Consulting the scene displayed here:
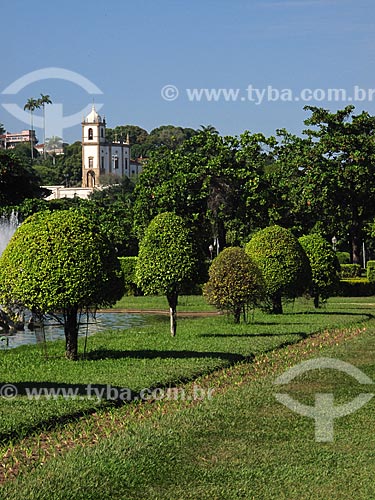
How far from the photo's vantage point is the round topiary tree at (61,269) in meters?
15.2

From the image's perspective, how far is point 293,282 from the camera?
1025 inches

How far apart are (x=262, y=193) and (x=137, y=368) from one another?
35.2 meters

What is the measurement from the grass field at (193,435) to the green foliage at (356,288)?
24137mm

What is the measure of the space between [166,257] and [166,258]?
0.02 m

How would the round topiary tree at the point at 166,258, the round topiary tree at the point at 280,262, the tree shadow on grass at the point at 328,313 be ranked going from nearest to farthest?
the round topiary tree at the point at 166,258 < the round topiary tree at the point at 280,262 < the tree shadow on grass at the point at 328,313

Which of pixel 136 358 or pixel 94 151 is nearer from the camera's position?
pixel 136 358

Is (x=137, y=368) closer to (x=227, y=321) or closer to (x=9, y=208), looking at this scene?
(x=227, y=321)

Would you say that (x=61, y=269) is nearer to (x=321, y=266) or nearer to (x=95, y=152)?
(x=321, y=266)

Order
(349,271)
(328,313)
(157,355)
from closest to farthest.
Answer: (157,355) → (328,313) → (349,271)

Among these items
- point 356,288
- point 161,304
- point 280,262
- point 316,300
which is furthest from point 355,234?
point 280,262

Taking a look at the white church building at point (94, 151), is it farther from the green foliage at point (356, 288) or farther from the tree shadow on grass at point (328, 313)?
the tree shadow on grass at point (328, 313)

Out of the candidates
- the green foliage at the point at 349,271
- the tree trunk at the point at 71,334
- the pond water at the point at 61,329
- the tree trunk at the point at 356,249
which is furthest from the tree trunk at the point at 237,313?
the tree trunk at the point at 356,249

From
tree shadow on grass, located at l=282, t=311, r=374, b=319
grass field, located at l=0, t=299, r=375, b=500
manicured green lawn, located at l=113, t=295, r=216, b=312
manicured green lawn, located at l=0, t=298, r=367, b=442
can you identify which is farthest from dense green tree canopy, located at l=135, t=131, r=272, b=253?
grass field, located at l=0, t=299, r=375, b=500

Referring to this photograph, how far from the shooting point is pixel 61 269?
15.2 metres
